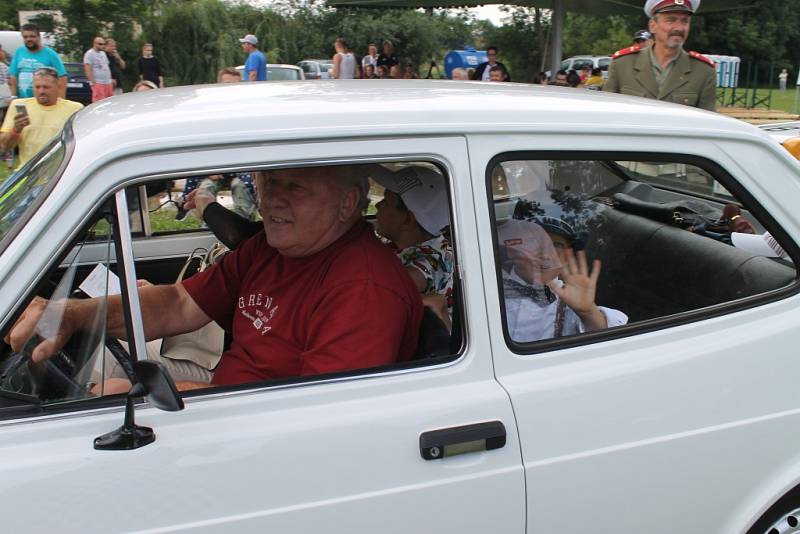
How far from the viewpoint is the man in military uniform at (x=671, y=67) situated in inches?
162

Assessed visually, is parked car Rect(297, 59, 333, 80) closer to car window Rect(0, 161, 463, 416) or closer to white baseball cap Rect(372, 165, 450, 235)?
car window Rect(0, 161, 463, 416)

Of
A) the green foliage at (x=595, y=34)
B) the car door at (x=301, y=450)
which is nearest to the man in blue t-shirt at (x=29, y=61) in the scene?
the car door at (x=301, y=450)

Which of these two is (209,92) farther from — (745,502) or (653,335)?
(745,502)

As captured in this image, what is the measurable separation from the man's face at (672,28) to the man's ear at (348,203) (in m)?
2.81

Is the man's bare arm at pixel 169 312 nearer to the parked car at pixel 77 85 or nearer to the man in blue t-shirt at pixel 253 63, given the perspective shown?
the man in blue t-shirt at pixel 253 63

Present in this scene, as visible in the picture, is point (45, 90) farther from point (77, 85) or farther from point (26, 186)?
point (77, 85)

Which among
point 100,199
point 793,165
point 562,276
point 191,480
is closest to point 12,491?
point 191,480

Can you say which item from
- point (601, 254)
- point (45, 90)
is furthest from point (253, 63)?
point (601, 254)

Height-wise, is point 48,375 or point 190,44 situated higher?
point 190,44

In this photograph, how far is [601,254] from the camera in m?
2.13

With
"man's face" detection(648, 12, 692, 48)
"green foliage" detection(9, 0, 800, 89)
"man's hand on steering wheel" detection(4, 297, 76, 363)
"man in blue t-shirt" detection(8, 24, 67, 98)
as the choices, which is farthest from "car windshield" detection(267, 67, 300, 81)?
"man's hand on steering wheel" detection(4, 297, 76, 363)

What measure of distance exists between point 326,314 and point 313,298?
10 centimetres

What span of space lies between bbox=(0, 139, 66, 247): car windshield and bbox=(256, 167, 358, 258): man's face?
1.83ft

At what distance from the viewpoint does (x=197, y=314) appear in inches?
98.0
